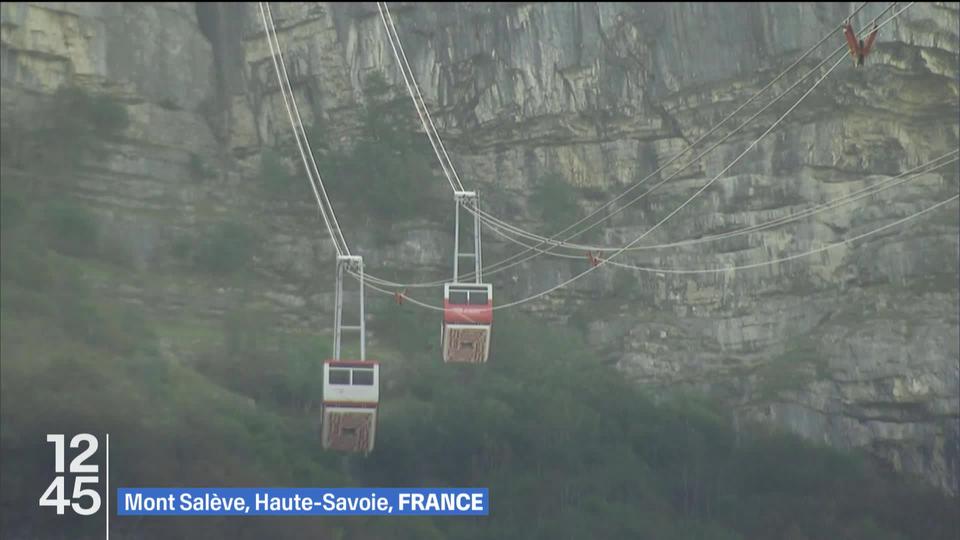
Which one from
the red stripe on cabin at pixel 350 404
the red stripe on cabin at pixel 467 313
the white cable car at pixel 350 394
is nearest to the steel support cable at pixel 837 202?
the red stripe on cabin at pixel 467 313

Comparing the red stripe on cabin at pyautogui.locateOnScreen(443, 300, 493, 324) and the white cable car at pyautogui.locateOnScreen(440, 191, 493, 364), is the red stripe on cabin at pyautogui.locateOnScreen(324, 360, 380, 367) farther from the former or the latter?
the red stripe on cabin at pyautogui.locateOnScreen(443, 300, 493, 324)

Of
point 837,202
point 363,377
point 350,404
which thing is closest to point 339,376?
point 363,377

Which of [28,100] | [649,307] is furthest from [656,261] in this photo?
[28,100]

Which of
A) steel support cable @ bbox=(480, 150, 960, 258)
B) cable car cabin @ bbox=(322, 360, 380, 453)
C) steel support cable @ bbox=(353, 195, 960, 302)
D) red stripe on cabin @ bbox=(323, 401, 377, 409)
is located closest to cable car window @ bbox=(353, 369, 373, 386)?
cable car cabin @ bbox=(322, 360, 380, 453)

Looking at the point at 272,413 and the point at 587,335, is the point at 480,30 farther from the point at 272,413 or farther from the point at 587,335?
the point at 272,413

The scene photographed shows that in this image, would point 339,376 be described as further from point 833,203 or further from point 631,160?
point 631,160

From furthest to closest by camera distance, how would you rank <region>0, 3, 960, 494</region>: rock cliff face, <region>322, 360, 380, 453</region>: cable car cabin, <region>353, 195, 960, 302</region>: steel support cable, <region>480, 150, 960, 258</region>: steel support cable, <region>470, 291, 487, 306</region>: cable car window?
1. <region>480, 150, 960, 258</region>: steel support cable
2. <region>353, 195, 960, 302</region>: steel support cable
3. <region>0, 3, 960, 494</region>: rock cliff face
4. <region>470, 291, 487, 306</region>: cable car window
5. <region>322, 360, 380, 453</region>: cable car cabin
